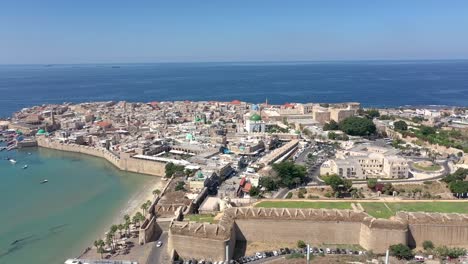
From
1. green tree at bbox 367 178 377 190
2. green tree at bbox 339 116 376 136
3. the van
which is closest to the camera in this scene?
the van

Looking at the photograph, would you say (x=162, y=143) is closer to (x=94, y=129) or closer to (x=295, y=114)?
(x=94, y=129)

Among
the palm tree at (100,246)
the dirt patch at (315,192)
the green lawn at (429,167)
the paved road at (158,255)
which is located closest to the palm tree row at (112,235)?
the palm tree at (100,246)

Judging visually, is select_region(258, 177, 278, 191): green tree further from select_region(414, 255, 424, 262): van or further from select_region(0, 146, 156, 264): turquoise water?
select_region(414, 255, 424, 262): van

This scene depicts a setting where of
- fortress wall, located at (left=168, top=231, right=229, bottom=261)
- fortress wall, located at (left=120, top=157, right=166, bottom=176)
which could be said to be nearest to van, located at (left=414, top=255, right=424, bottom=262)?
fortress wall, located at (left=168, top=231, right=229, bottom=261)

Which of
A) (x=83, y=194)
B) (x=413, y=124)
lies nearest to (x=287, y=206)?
(x=83, y=194)

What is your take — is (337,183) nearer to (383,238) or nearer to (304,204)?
(304,204)
